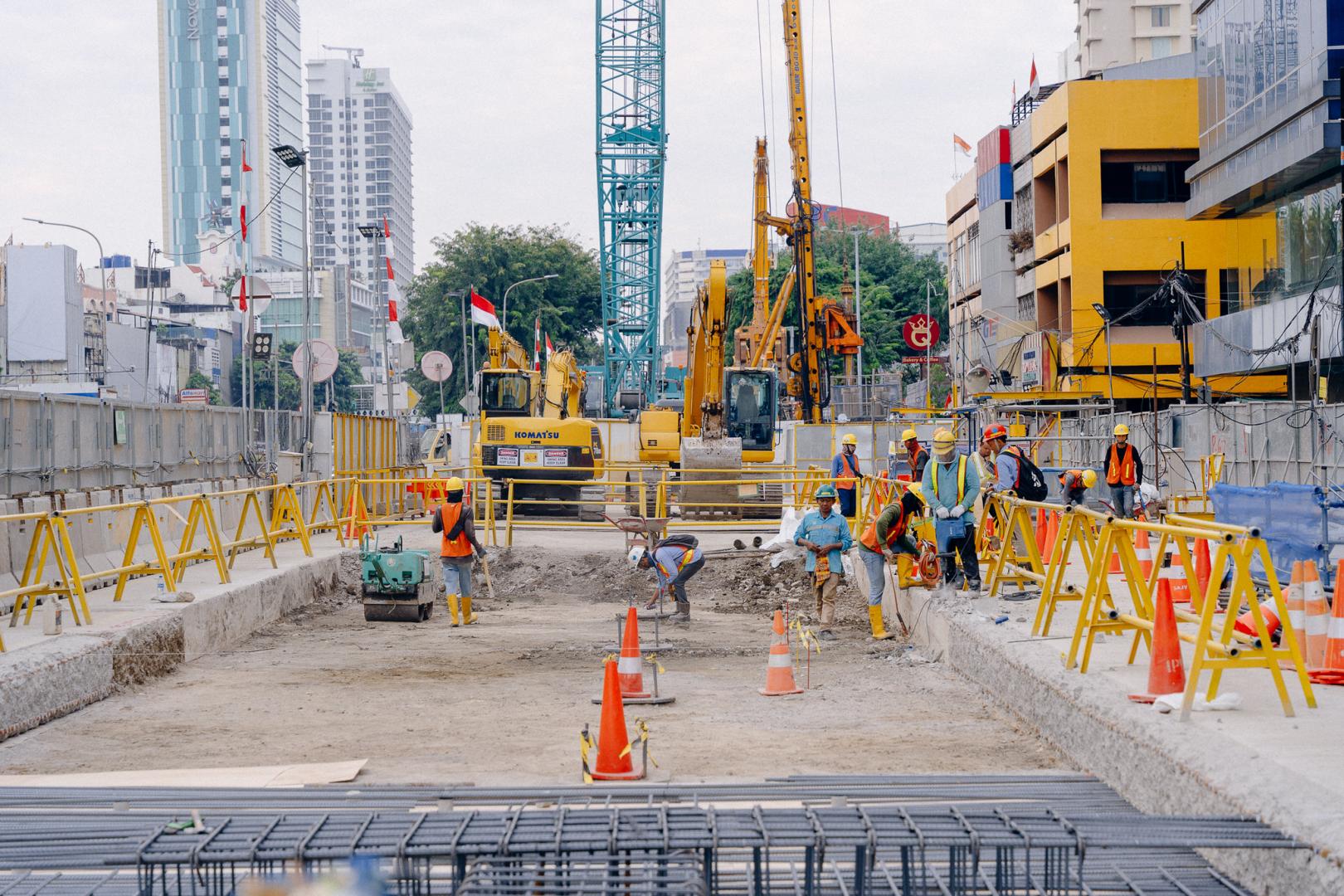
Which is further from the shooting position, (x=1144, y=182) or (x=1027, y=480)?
(x=1144, y=182)

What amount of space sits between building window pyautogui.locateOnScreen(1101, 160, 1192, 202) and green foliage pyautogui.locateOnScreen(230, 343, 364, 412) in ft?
165

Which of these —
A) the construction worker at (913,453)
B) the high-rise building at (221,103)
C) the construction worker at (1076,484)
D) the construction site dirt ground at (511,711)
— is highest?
the high-rise building at (221,103)

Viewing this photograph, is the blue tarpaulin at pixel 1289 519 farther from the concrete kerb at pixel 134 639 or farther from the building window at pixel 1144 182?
the building window at pixel 1144 182

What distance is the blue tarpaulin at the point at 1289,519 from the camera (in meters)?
12.2

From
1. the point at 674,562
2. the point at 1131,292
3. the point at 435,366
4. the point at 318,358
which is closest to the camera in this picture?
the point at 674,562

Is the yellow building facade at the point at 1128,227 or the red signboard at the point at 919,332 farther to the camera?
the red signboard at the point at 919,332

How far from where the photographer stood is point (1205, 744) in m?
6.58

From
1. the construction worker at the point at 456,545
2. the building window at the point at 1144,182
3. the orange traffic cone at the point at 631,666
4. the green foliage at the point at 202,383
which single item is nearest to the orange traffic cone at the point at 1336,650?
the orange traffic cone at the point at 631,666

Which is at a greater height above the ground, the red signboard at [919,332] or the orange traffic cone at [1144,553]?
the red signboard at [919,332]

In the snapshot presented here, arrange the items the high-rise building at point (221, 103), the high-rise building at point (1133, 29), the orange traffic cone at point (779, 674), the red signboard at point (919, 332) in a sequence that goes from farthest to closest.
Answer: the high-rise building at point (221, 103)
the high-rise building at point (1133, 29)
the red signboard at point (919, 332)
the orange traffic cone at point (779, 674)

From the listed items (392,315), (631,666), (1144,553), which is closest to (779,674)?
(631,666)

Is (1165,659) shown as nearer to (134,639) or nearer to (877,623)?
(877,623)

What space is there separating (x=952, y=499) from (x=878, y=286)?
60306 mm

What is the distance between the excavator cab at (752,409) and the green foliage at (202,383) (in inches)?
2311
